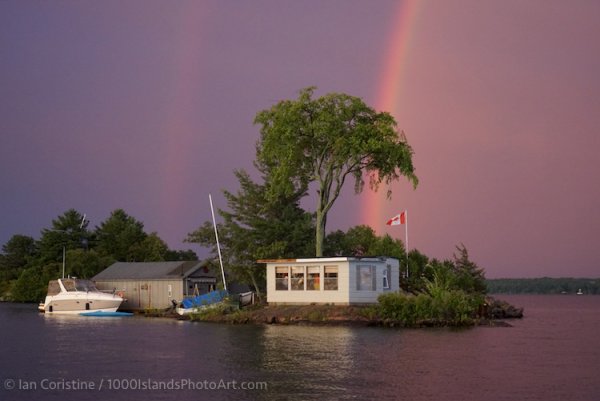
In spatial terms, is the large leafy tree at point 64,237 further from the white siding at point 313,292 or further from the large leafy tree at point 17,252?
the white siding at point 313,292

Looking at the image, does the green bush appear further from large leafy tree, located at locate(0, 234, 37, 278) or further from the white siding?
large leafy tree, located at locate(0, 234, 37, 278)

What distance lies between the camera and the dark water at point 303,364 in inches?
985

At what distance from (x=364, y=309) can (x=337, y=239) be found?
58.9 feet

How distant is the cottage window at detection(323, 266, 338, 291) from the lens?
56.1 m

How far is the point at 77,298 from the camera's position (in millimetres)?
74562

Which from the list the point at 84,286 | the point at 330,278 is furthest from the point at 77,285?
the point at 330,278

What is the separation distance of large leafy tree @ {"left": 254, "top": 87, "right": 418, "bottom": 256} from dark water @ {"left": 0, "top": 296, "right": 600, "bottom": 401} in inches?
690

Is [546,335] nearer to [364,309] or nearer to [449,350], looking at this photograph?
[364,309]

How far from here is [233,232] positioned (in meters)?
67.5

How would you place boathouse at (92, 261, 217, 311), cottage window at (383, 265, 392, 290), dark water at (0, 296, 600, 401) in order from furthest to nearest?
boathouse at (92, 261, 217, 311) < cottage window at (383, 265, 392, 290) < dark water at (0, 296, 600, 401)

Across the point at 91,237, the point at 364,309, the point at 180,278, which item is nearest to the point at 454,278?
the point at 364,309

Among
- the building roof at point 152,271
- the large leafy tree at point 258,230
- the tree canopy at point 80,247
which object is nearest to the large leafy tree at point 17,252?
the tree canopy at point 80,247

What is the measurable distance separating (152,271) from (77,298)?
7737mm

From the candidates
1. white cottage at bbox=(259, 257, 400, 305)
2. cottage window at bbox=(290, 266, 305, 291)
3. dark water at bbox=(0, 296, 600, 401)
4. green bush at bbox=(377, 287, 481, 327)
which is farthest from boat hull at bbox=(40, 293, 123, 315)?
green bush at bbox=(377, 287, 481, 327)
